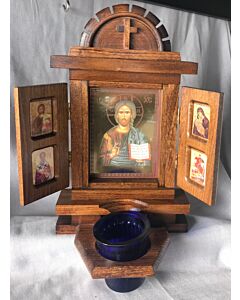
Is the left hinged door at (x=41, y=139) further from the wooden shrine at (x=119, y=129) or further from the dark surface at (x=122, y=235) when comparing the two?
the dark surface at (x=122, y=235)

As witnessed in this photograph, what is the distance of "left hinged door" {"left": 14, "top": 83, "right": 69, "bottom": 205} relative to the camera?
2.40 ft

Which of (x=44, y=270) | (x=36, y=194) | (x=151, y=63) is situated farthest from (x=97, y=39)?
(x=44, y=270)

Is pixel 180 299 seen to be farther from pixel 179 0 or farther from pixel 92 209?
pixel 179 0

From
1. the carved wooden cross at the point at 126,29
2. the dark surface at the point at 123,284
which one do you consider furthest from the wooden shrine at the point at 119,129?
the dark surface at the point at 123,284

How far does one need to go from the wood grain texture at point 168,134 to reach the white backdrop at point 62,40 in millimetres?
226

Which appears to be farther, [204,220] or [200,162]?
[204,220]

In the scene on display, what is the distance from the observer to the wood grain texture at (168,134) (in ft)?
2.66

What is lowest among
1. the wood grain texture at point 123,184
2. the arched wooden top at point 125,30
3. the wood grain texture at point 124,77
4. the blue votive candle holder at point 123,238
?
the blue votive candle holder at point 123,238

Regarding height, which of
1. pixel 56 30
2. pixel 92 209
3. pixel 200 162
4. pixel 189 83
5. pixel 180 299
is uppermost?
pixel 56 30

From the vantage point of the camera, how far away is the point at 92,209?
0.83 m

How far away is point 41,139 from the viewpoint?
0.78 metres

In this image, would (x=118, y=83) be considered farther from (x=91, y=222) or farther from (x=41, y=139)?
(x=91, y=222)

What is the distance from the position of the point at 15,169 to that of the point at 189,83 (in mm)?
519

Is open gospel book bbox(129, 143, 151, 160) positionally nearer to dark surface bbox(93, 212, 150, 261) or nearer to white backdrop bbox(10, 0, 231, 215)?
dark surface bbox(93, 212, 150, 261)
